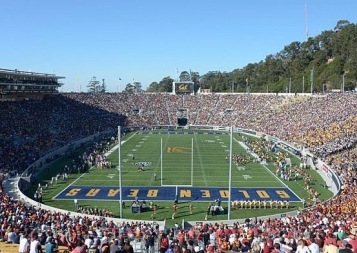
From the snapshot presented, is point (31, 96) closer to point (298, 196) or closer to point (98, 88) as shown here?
point (298, 196)

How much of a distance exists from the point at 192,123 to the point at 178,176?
4090 centimetres

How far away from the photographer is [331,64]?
92062mm

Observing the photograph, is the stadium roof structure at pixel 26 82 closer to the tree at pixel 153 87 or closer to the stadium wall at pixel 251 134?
the stadium wall at pixel 251 134

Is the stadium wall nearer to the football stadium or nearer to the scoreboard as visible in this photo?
the football stadium

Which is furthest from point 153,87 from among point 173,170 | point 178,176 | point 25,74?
point 178,176

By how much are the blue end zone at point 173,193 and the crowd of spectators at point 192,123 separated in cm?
438

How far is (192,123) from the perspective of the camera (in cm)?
7425

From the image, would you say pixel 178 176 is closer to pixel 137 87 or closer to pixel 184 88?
pixel 184 88


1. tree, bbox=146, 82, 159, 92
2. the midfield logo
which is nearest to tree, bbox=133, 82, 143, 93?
tree, bbox=146, 82, 159, 92

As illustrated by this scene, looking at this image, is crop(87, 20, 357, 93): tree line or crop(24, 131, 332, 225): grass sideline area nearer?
crop(24, 131, 332, 225): grass sideline area

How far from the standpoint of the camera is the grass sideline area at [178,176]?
24.6 meters

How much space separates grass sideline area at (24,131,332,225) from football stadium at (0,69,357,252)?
0.09 metres

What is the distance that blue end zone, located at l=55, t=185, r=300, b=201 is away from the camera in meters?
27.2

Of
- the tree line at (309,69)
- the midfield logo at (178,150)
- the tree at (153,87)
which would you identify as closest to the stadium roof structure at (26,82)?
the midfield logo at (178,150)
